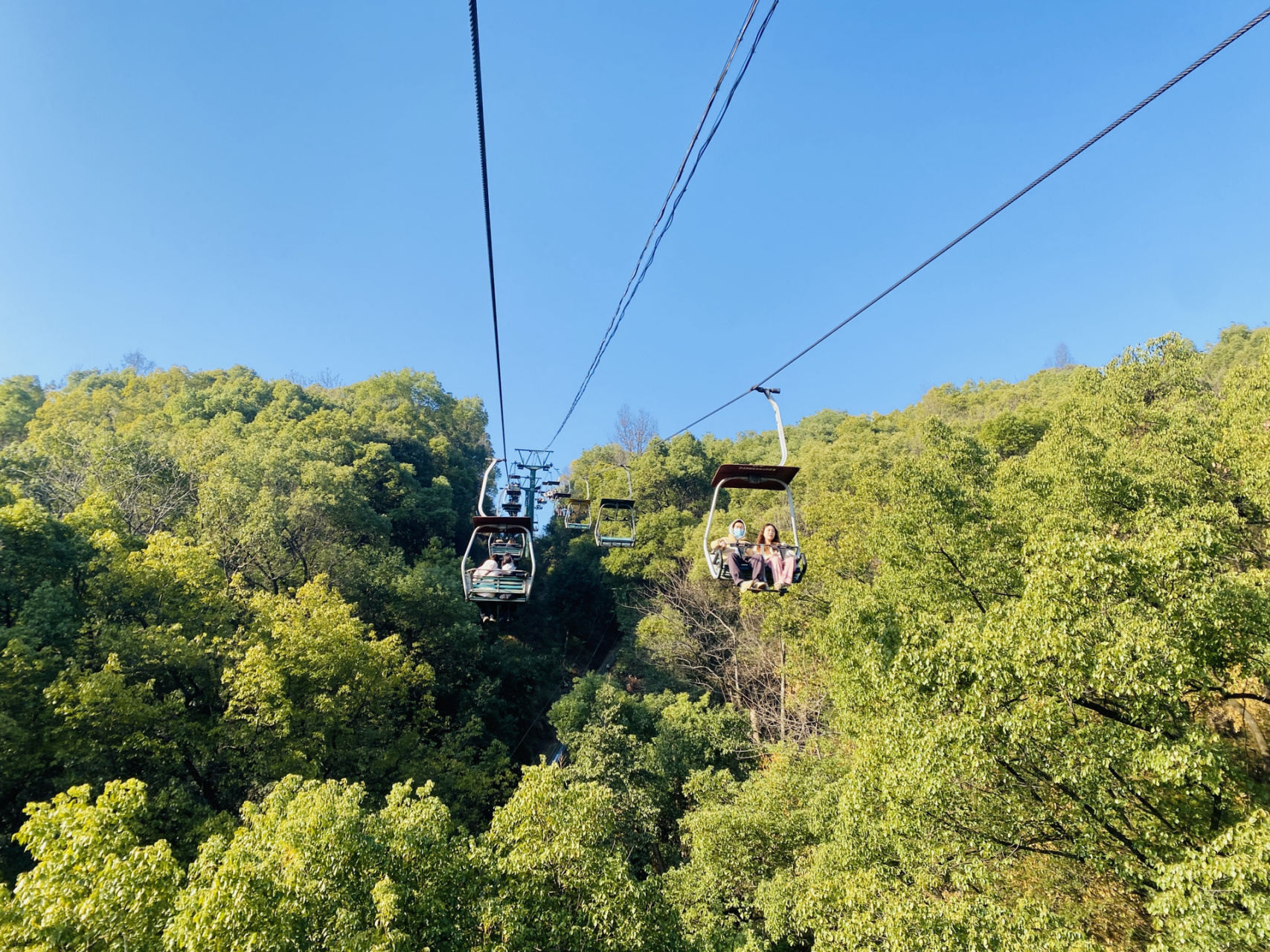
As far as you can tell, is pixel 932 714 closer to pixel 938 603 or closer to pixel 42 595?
pixel 938 603

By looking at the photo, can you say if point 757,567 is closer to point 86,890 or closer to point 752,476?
point 752,476

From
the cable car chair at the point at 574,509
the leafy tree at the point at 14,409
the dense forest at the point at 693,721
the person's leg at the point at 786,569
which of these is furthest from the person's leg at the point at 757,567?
the leafy tree at the point at 14,409

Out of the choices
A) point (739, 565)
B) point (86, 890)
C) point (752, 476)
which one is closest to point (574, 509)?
point (739, 565)

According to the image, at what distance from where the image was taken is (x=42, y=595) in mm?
13648

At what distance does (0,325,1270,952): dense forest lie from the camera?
729 cm

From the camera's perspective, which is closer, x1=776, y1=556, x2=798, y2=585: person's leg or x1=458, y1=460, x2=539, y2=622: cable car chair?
x1=776, y1=556, x2=798, y2=585: person's leg

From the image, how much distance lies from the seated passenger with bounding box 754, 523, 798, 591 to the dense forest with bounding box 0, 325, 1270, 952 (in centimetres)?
242

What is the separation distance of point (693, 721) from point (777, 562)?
13797 millimetres

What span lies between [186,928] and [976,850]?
37.3ft

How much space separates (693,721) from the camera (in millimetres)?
20062

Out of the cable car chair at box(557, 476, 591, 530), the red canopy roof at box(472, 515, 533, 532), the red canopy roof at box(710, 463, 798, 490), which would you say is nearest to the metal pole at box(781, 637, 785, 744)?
the cable car chair at box(557, 476, 591, 530)

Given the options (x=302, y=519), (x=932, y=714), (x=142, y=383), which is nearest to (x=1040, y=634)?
(x=932, y=714)

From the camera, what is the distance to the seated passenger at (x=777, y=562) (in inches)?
328

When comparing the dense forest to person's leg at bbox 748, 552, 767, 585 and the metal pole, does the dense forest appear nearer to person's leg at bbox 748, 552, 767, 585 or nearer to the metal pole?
the metal pole
